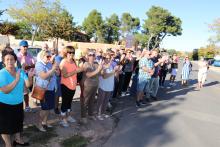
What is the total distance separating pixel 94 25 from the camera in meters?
74.1

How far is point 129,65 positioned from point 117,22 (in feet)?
230

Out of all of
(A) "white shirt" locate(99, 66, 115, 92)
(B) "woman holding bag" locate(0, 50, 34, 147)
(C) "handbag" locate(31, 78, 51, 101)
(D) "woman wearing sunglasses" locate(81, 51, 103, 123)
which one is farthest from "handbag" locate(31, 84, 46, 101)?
(A) "white shirt" locate(99, 66, 115, 92)

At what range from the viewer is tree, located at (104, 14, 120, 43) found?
77.7m

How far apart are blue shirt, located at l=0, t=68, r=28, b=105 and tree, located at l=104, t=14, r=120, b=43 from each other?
238 ft

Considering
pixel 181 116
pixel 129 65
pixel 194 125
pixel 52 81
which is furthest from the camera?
pixel 129 65

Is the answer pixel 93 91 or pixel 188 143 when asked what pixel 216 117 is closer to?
pixel 188 143

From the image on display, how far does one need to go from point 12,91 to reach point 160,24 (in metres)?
76.6

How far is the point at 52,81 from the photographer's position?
6328 mm

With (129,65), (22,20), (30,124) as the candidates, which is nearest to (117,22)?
(22,20)

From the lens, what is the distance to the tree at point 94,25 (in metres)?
73.6

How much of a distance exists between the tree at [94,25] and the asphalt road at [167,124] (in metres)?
63.0

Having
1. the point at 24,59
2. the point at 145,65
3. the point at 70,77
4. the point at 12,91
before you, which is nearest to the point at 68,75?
the point at 70,77

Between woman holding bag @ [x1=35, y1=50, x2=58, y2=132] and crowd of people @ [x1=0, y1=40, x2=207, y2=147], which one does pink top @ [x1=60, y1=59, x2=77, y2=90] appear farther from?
woman holding bag @ [x1=35, y1=50, x2=58, y2=132]

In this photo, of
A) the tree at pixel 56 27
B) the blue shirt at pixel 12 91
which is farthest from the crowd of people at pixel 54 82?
the tree at pixel 56 27
